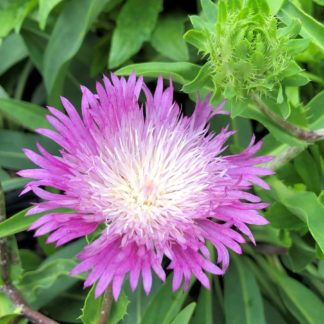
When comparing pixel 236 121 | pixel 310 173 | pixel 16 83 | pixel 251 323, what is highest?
pixel 16 83

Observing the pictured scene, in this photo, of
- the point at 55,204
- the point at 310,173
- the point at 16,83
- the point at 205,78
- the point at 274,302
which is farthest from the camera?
the point at 16,83

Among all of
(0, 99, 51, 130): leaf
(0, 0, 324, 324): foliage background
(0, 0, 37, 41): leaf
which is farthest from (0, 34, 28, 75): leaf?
(0, 99, 51, 130): leaf

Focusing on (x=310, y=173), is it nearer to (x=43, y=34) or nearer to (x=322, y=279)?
(x=322, y=279)

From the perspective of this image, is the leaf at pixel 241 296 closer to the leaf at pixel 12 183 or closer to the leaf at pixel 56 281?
the leaf at pixel 56 281

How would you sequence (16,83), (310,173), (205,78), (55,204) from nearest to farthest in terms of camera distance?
(55,204)
(205,78)
(310,173)
(16,83)

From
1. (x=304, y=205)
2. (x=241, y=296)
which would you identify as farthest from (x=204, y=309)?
(x=304, y=205)

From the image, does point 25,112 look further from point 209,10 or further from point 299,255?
point 299,255

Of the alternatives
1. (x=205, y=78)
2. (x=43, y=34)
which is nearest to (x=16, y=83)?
(x=43, y=34)
